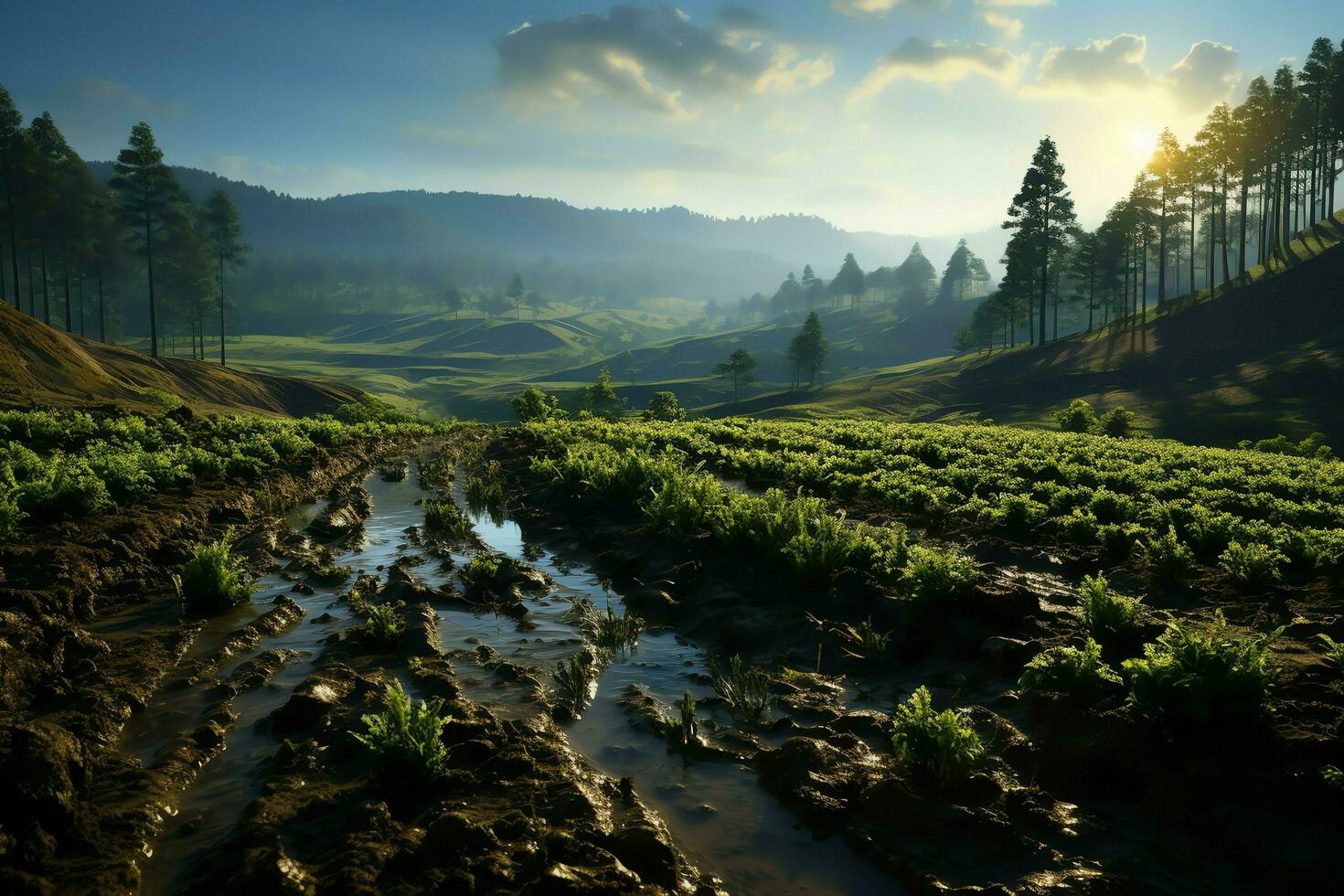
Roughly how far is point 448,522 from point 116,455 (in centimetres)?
721

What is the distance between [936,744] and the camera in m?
5.11

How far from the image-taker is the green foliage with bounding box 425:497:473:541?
1440cm

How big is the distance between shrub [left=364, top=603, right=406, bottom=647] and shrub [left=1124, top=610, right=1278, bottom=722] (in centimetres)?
721

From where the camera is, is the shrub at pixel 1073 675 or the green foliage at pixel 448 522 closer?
the shrub at pixel 1073 675

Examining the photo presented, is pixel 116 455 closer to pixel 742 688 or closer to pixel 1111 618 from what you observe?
pixel 742 688

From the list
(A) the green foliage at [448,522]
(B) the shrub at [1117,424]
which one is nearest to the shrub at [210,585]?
(A) the green foliage at [448,522]

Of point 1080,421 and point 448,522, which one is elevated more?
point 1080,421

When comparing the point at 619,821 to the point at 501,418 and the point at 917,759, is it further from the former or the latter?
the point at 501,418

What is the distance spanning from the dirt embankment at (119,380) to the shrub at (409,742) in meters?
25.3

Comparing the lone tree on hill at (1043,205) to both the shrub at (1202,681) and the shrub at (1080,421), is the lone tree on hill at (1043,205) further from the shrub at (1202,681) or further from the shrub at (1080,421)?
the shrub at (1202,681)

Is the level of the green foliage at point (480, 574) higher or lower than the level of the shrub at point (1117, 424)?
lower

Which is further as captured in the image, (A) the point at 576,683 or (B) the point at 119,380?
(B) the point at 119,380

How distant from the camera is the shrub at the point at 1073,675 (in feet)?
19.0

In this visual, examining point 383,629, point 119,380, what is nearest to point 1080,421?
point 383,629
